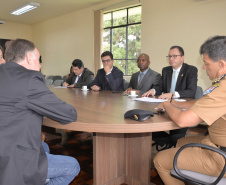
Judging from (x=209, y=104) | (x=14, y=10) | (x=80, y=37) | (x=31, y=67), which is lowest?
(x=209, y=104)

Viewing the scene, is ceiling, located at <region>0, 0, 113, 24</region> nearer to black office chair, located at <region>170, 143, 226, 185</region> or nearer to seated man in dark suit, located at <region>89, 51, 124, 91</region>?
seated man in dark suit, located at <region>89, 51, 124, 91</region>

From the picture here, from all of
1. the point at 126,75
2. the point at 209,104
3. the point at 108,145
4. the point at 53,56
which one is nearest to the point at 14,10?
the point at 53,56

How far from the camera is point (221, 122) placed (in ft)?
4.08

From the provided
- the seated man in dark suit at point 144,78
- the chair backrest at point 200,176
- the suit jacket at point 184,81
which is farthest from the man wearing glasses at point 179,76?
the chair backrest at point 200,176

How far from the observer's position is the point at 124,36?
6551 millimetres

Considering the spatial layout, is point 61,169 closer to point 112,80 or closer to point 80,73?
point 112,80

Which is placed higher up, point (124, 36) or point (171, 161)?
point (124, 36)

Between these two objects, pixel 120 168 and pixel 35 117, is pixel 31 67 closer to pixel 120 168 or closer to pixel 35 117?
pixel 35 117

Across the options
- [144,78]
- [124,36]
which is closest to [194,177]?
[144,78]

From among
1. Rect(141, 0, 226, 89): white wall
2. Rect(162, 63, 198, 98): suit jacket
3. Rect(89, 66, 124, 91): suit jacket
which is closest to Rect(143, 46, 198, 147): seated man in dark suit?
Rect(162, 63, 198, 98): suit jacket

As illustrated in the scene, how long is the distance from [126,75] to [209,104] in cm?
536

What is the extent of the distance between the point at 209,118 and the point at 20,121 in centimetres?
101

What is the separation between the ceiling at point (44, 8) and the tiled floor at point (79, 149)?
452cm

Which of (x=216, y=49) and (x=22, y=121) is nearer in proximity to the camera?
(x=22, y=121)
